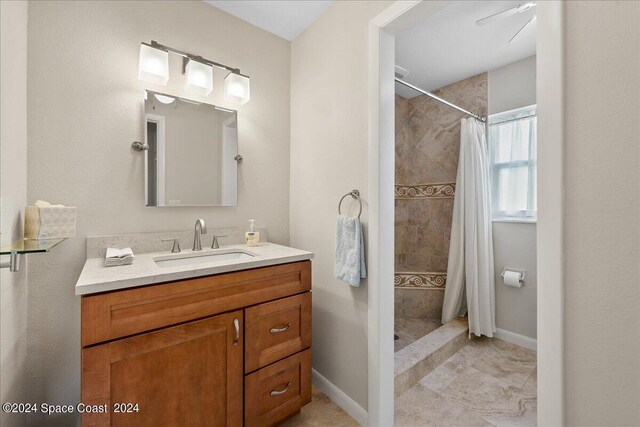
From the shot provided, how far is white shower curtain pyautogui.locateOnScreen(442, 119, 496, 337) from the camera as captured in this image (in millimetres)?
2326

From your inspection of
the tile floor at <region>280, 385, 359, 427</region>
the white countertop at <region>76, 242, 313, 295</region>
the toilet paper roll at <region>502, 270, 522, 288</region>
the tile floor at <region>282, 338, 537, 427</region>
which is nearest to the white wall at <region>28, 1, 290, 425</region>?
the white countertop at <region>76, 242, 313, 295</region>

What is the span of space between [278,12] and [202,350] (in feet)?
6.66

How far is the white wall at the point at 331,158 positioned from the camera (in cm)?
148

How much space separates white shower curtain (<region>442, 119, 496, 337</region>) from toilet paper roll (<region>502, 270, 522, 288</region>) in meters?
0.11

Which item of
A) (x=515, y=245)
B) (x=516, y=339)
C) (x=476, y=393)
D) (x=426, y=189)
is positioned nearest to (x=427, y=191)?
(x=426, y=189)

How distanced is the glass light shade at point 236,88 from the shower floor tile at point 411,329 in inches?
85.2

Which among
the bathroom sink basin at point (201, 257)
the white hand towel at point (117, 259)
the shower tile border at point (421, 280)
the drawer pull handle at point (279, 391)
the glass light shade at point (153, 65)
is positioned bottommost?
the drawer pull handle at point (279, 391)

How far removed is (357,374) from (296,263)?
2.45 feet

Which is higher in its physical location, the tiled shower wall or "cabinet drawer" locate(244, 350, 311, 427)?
the tiled shower wall

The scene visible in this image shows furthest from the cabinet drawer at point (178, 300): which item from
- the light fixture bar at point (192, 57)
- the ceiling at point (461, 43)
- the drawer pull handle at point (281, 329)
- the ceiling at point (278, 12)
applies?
the ceiling at point (461, 43)

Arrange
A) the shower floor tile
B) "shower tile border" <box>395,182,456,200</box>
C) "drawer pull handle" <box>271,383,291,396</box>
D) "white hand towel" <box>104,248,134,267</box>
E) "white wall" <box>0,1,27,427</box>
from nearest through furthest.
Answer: "white wall" <box>0,1,27,427</box>
"white hand towel" <box>104,248,134,267</box>
"drawer pull handle" <box>271,383,291,396</box>
the shower floor tile
"shower tile border" <box>395,182,456,200</box>

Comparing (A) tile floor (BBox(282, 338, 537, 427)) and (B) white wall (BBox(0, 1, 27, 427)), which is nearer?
(B) white wall (BBox(0, 1, 27, 427))

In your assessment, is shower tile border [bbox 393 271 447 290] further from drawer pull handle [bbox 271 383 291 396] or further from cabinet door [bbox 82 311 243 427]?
cabinet door [bbox 82 311 243 427]

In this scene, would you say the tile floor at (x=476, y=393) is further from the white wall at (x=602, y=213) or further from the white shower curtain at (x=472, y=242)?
the white wall at (x=602, y=213)
